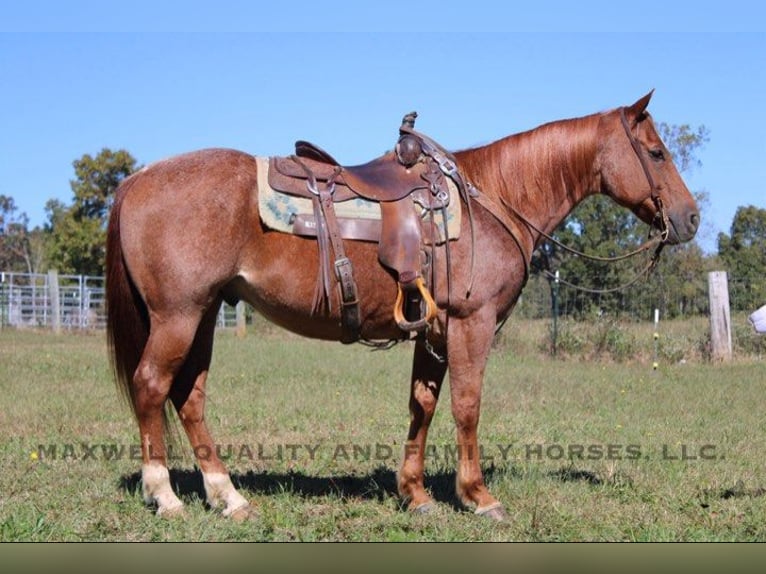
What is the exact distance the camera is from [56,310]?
22516 millimetres

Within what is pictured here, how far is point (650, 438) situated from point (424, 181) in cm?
382

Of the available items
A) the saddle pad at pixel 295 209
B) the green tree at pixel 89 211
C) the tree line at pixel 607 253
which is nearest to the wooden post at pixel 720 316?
the tree line at pixel 607 253

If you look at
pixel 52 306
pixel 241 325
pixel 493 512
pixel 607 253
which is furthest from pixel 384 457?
pixel 52 306

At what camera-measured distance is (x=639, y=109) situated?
4.94 m

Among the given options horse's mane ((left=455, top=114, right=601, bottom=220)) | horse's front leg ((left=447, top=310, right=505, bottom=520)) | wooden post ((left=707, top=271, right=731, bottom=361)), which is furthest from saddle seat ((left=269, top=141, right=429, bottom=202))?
wooden post ((left=707, top=271, right=731, bottom=361))

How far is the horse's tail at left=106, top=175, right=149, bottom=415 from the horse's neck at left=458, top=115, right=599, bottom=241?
227 centimetres

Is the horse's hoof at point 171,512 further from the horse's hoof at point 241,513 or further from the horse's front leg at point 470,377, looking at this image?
the horse's front leg at point 470,377

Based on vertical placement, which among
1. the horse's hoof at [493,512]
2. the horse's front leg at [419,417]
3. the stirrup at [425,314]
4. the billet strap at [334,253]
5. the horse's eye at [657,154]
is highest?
the horse's eye at [657,154]

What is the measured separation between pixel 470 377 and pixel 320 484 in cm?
149

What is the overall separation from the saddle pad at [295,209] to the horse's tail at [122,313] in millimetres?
835

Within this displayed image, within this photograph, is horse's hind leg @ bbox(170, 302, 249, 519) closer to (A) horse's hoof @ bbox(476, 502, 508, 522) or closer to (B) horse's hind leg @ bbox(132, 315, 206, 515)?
(B) horse's hind leg @ bbox(132, 315, 206, 515)

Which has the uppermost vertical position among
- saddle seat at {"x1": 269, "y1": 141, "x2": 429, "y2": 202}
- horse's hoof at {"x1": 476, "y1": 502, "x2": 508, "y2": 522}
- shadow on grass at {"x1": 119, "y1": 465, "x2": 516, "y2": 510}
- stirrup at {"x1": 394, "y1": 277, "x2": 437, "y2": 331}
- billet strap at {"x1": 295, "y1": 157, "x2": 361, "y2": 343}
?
saddle seat at {"x1": 269, "y1": 141, "x2": 429, "y2": 202}

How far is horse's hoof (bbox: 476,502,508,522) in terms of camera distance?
14.9 feet

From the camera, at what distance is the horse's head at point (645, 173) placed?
16.1 ft
